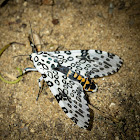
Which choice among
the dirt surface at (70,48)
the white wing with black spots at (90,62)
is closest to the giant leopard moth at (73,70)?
the white wing with black spots at (90,62)

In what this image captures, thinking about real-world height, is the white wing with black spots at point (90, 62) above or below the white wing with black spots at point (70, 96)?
above

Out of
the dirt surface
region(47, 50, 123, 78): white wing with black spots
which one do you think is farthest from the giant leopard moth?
the dirt surface

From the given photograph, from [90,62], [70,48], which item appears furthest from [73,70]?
[70,48]

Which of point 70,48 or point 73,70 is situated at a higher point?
point 70,48

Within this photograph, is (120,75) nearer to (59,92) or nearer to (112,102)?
(112,102)

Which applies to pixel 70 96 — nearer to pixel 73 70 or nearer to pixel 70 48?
pixel 73 70

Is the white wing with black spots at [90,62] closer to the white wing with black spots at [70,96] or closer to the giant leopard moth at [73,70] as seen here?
the giant leopard moth at [73,70]

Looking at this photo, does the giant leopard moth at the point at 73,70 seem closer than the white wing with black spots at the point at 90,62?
Yes
